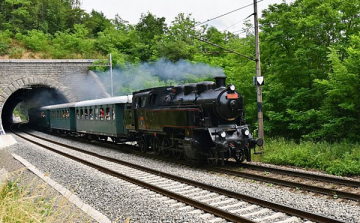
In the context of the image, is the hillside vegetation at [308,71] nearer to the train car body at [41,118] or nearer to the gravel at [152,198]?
the gravel at [152,198]

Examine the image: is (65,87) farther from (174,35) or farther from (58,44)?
(174,35)

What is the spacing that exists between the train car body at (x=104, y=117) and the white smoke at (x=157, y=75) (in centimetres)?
374

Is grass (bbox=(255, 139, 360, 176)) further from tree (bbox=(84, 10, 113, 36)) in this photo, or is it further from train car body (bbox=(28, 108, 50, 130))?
tree (bbox=(84, 10, 113, 36))

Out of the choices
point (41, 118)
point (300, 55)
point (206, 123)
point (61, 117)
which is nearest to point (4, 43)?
point (41, 118)

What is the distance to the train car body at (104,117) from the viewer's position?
58.9ft

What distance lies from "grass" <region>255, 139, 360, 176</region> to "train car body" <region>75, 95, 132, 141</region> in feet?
25.3

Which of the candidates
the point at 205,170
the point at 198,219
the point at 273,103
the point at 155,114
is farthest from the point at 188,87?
the point at 198,219

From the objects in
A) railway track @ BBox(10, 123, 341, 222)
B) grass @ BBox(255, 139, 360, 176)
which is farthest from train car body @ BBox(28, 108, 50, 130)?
grass @ BBox(255, 139, 360, 176)

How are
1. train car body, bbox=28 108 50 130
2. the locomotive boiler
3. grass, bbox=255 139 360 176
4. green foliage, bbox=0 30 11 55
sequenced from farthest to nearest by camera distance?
1. green foliage, bbox=0 30 11 55
2. train car body, bbox=28 108 50 130
3. the locomotive boiler
4. grass, bbox=255 139 360 176

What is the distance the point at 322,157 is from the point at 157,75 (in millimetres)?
21227

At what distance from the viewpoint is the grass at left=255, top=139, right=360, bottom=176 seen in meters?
10.1

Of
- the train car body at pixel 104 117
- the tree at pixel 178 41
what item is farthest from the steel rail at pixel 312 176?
the tree at pixel 178 41

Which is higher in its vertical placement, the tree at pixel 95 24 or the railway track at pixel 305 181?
the tree at pixel 95 24

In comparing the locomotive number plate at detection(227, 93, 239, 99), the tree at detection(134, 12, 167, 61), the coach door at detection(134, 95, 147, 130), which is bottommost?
the coach door at detection(134, 95, 147, 130)
